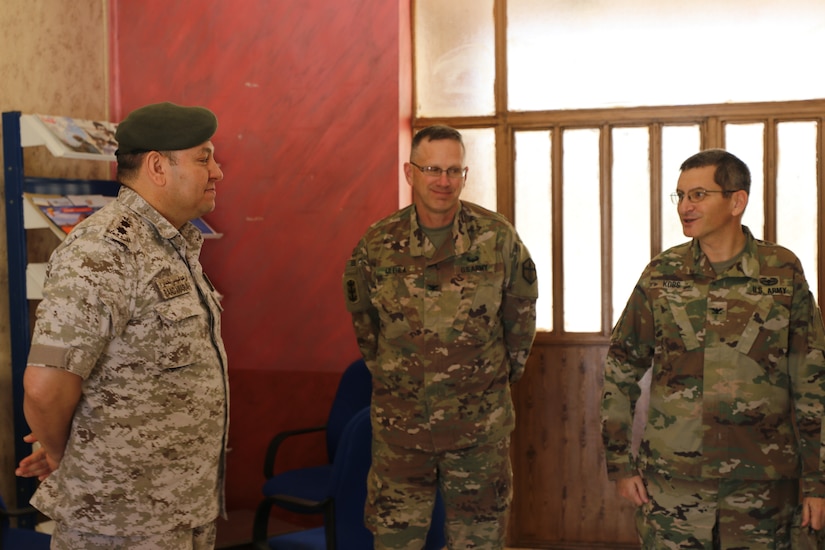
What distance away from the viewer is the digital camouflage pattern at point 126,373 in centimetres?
192

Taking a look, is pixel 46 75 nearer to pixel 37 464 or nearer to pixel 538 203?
pixel 538 203

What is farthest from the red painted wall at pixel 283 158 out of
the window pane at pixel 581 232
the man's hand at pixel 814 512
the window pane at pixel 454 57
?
the man's hand at pixel 814 512

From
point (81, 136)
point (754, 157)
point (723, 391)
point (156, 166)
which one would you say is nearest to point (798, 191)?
point (754, 157)

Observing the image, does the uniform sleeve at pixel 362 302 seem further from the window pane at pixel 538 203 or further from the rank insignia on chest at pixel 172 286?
the window pane at pixel 538 203

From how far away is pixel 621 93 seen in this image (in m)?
4.00

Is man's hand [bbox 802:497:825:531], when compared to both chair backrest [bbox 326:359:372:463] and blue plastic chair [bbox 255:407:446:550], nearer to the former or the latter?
blue plastic chair [bbox 255:407:446:550]

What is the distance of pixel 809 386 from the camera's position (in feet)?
7.82

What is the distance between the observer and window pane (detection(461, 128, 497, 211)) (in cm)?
417

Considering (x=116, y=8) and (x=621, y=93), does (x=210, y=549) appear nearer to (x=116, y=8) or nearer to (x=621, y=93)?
(x=621, y=93)

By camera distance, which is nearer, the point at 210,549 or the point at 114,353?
the point at 114,353

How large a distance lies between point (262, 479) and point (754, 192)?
2704mm

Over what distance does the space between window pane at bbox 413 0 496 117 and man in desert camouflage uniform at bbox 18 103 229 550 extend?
85.4 inches

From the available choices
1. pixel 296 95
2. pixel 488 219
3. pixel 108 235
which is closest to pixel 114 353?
pixel 108 235

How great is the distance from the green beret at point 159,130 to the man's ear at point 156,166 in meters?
0.02
